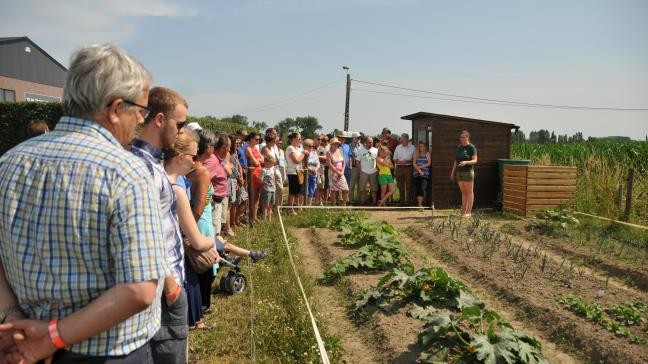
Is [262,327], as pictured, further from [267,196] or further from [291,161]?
[291,161]

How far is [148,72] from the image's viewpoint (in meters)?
1.84

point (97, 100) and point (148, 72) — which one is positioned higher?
point (148, 72)

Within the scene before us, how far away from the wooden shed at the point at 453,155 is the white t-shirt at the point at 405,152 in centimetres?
61

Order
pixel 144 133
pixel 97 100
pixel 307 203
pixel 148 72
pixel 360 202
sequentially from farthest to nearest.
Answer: pixel 360 202 → pixel 307 203 → pixel 144 133 → pixel 148 72 → pixel 97 100

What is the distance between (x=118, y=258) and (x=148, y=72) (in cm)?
72

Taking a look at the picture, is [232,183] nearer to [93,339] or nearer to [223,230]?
[223,230]

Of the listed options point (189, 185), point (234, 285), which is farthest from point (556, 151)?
point (189, 185)

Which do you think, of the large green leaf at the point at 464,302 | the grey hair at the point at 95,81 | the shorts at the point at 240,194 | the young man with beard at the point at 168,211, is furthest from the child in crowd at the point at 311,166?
the grey hair at the point at 95,81

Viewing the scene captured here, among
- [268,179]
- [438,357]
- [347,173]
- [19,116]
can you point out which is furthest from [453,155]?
[19,116]

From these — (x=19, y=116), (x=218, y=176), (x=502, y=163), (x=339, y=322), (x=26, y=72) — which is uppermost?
(x=26, y=72)

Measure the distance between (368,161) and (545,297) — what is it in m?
7.84

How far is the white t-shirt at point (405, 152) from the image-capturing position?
13727 millimetres

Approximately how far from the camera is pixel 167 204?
2547 millimetres

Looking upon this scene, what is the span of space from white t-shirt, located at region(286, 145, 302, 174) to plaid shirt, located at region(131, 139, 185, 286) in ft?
28.3
